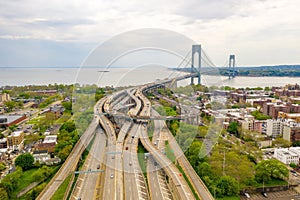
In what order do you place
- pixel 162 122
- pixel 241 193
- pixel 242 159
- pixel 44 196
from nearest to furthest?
pixel 44 196 → pixel 241 193 → pixel 242 159 → pixel 162 122

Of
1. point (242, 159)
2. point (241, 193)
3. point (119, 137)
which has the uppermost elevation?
point (119, 137)

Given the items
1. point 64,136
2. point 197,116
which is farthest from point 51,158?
point 197,116

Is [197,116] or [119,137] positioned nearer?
[119,137]

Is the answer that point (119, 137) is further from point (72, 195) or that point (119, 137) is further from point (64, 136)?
point (64, 136)

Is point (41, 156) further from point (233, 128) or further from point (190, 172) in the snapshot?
point (233, 128)

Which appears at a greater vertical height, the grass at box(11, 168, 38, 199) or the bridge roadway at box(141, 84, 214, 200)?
the bridge roadway at box(141, 84, 214, 200)

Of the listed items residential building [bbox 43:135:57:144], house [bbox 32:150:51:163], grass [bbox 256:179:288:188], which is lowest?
grass [bbox 256:179:288:188]

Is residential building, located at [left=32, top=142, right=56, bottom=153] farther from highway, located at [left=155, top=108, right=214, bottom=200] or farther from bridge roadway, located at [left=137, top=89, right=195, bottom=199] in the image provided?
highway, located at [left=155, top=108, right=214, bottom=200]

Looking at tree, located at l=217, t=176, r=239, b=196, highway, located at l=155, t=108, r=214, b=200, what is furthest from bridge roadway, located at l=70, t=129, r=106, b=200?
tree, located at l=217, t=176, r=239, b=196
